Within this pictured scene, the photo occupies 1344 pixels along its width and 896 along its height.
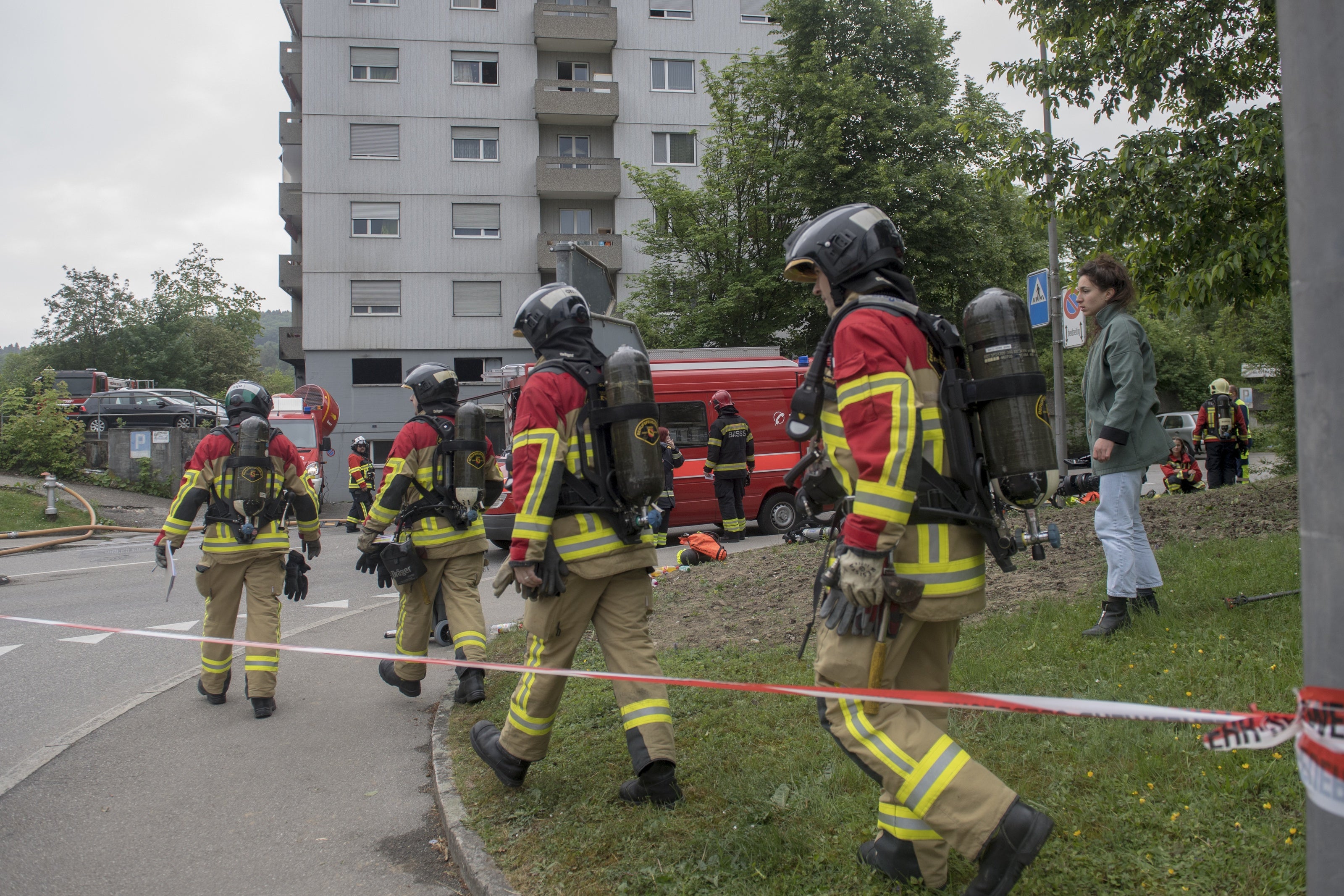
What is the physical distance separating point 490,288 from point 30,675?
26.1m

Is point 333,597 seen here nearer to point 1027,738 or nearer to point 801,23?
point 1027,738

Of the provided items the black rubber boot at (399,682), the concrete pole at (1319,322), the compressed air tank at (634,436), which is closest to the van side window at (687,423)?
the black rubber boot at (399,682)

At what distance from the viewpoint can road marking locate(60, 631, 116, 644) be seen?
25.2 ft

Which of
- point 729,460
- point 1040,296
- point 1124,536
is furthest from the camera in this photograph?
point 1040,296

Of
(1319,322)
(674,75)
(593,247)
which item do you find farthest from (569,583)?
(674,75)

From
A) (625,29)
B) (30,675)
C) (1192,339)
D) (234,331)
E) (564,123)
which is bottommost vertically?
(30,675)

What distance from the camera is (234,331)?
55.9 m

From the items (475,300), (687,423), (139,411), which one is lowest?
(687,423)

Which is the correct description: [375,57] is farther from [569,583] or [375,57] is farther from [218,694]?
[569,583]

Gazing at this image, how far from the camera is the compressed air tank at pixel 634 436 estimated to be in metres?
3.58

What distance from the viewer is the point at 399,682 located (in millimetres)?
5574

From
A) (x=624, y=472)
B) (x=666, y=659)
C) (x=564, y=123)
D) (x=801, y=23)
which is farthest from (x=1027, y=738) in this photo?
(x=564, y=123)

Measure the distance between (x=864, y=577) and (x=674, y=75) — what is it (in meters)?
33.5

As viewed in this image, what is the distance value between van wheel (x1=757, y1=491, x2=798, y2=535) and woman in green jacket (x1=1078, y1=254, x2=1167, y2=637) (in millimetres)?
8876
